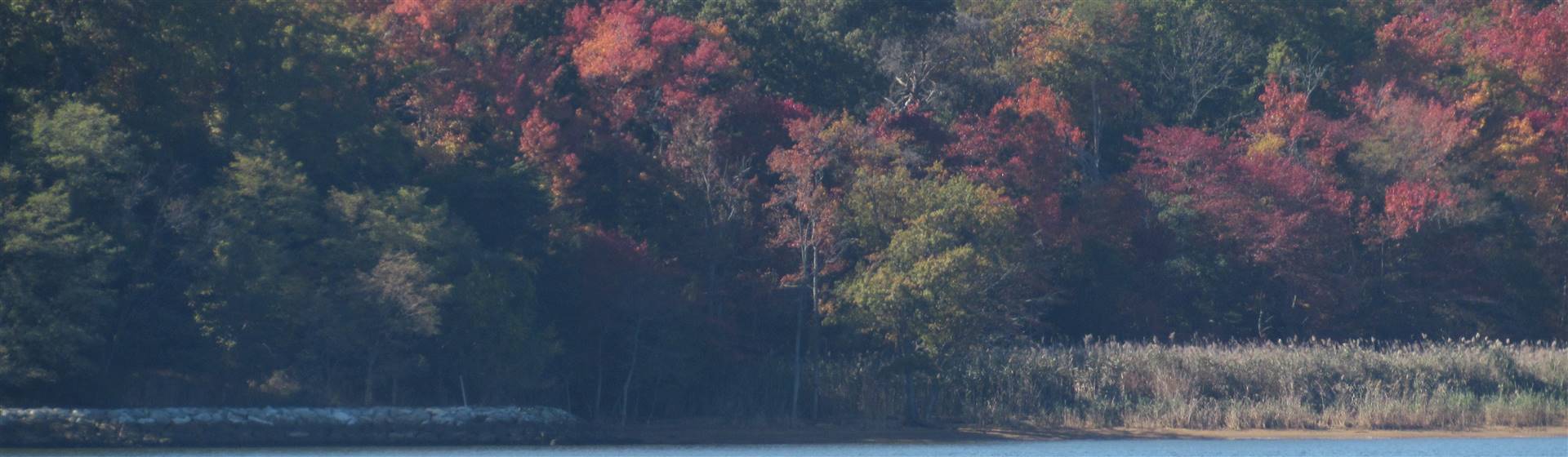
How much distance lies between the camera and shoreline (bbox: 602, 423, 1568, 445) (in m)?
26.4

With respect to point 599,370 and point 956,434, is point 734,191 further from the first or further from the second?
point 956,434

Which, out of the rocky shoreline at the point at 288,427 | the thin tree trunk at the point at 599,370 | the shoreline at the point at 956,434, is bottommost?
the rocky shoreline at the point at 288,427

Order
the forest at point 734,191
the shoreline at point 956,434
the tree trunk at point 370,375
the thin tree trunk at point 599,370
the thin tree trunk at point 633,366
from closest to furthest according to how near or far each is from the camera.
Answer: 1. the forest at point 734,191
2. the tree trunk at point 370,375
3. the shoreline at point 956,434
4. the thin tree trunk at point 633,366
5. the thin tree trunk at point 599,370

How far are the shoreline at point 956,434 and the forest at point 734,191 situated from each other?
3.72ft

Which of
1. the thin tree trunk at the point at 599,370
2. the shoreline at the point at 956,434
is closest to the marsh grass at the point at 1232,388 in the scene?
the shoreline at the point at 956,434

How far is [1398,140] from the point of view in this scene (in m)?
37.4

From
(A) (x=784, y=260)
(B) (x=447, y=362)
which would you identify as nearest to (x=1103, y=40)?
(A) (x=784, y=260)

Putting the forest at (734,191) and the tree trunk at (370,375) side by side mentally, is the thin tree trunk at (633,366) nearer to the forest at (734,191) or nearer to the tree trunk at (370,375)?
the forest at (734,191)

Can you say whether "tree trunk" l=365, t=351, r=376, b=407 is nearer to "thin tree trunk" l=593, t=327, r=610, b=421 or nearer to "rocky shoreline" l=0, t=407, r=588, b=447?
"rocky shoreline" l=0, t=407, r=588, b=447

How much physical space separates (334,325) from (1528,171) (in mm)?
29160

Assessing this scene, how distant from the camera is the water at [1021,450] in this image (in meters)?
22.9

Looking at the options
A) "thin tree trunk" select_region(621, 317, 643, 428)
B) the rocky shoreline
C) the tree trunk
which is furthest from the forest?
the rocky shoreline

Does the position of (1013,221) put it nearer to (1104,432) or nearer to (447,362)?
(1104,432)

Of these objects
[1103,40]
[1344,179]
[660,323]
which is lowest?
[660,323]
